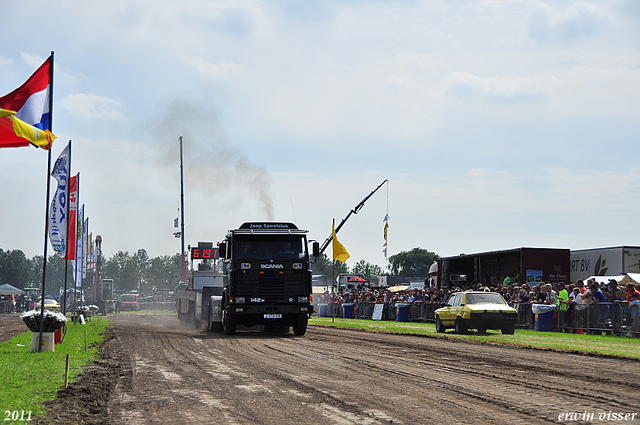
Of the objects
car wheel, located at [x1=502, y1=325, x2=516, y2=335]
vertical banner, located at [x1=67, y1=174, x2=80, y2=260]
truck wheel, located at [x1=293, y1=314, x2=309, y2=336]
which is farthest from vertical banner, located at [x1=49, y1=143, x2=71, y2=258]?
car wheel, located at [x1=502, y1=325, x2=516, y2=335]

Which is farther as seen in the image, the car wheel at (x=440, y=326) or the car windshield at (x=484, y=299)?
the car wheel at (x=440, y=326)

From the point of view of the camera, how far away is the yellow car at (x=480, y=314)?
76.4 ft

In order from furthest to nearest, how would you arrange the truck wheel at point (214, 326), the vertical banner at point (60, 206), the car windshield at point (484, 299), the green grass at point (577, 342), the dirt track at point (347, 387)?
the truck wheel at point (214, 326) → the car windshield at point (484, 299) → the vertical banner at point (60, 206) → the green grass at point (577, 342) → the dirt track at point (347, 387)

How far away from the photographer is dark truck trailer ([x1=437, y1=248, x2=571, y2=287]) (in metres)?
31.0

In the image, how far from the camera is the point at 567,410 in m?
8.13

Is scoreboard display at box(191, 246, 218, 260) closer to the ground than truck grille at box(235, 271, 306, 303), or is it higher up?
A: higher up

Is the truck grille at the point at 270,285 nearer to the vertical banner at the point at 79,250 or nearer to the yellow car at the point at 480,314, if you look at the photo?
the yellow car at the point at 480,314

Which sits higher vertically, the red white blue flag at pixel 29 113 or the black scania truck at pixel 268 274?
the red white blue flag at pixel 29 113

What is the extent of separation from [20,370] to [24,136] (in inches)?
177

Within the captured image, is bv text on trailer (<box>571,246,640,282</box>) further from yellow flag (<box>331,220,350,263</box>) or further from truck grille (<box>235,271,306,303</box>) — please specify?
truck grille (<box>235,271,306,303</box>)

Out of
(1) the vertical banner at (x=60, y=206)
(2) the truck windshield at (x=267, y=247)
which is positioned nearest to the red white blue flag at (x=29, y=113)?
(1) the vertical banner at (x=60, y=206)

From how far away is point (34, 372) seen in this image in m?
11.8

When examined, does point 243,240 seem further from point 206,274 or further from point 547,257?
point 547,257

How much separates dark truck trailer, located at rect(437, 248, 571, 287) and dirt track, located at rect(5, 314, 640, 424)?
49.1 ft
